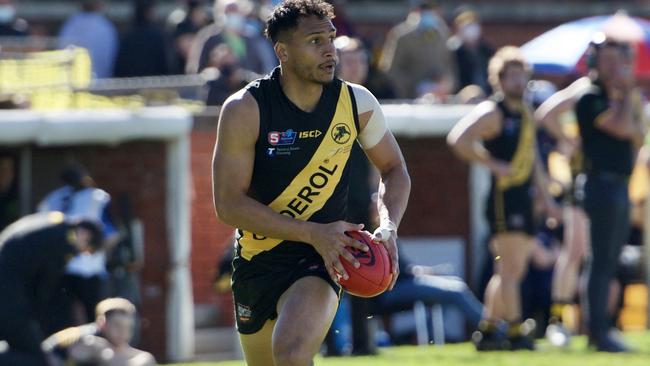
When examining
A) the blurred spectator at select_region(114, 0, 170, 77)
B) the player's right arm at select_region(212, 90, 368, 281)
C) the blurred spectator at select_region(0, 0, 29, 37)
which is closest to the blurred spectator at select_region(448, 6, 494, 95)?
the blurred spectator at select_region(114, 0, 170, 77)

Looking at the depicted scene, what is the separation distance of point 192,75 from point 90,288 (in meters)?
3.65

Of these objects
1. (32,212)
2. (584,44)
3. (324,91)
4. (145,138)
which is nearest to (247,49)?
(145,138)

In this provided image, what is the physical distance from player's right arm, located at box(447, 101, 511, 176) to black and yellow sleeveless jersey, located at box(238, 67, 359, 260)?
499 cm

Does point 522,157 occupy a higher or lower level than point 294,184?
lower

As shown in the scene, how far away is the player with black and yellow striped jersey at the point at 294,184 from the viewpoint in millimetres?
7547

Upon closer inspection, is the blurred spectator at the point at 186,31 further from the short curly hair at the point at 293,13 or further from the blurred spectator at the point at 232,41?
the short curly hair at the point at 293,13

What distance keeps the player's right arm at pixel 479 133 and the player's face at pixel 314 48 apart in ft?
A: 17.1

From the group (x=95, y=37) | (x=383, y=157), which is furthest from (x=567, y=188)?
(x=383, y=157)

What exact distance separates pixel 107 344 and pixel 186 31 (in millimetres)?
7336

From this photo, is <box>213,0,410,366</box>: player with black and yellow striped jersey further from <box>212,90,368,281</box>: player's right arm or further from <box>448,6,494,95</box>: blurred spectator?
<box>448,6,494,95</box>: blurred spectator

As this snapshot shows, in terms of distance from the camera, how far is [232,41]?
16234 mm

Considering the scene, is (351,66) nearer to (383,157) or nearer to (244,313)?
(383,157)

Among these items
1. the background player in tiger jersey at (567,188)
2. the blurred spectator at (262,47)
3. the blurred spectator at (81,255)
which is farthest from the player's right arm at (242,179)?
the blurred spectator at (262,47)

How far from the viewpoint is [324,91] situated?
25.7 feet
